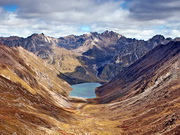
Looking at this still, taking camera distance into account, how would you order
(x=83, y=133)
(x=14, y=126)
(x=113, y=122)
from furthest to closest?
(x=113, y=122) → (x=83, y=133) → (x=14, y=126)

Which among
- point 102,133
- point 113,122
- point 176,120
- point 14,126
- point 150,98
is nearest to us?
point 14,126

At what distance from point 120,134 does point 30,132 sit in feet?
206

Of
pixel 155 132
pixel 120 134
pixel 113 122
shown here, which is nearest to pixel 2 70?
pixel 113 122

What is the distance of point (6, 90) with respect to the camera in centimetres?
14825

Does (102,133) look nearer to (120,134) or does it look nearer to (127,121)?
(120,134)

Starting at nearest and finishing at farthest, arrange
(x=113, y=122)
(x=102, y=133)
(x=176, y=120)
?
(x=176, y=120)
(x=102, y=133)
(x=113, y=122)

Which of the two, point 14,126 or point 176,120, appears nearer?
point 14,126

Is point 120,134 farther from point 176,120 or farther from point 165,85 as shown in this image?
point 165,85

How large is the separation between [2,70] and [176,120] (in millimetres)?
146295

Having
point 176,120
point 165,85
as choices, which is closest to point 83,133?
point 176,120

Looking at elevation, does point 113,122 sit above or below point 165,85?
below

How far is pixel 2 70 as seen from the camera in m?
192

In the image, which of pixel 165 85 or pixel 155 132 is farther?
pixel 165 85

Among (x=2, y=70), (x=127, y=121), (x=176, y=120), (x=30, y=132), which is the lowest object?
(x=30, y=132)
